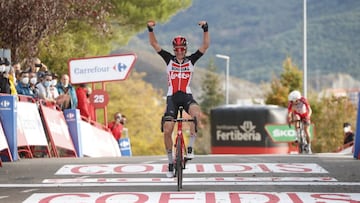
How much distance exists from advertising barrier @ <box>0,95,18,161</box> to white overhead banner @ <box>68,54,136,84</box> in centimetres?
1057

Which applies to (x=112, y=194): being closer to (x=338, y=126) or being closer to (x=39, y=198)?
(x=39, y=198)

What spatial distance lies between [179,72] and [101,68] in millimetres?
15458

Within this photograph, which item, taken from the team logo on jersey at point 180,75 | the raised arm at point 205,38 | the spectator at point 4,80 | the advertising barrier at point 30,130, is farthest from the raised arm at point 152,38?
the advertising barrier at point 30,130

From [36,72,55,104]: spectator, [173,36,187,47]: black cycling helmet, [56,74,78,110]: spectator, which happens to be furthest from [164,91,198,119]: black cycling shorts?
[56,74,78,110]: spectator

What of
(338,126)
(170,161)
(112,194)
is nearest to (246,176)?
(170,161)

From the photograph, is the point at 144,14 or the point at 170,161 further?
the point at 144,14

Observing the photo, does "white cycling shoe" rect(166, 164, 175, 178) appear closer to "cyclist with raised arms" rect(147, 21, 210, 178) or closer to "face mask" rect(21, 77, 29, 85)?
"cyclist with raised arms" rect(147, 21, 210, 178)

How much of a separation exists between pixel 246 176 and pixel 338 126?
221 ft

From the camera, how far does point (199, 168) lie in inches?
578

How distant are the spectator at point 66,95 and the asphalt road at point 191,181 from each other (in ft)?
17.2

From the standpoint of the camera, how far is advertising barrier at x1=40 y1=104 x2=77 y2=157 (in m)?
19.8

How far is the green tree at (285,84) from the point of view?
93.9m

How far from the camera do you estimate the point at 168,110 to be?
12.5m

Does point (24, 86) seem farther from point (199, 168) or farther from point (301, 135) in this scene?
point (301, 135)
